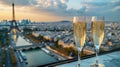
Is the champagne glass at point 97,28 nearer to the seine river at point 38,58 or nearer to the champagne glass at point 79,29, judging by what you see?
the champagne glass at point 79,29

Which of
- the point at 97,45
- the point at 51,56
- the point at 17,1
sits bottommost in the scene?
the point at 51,56

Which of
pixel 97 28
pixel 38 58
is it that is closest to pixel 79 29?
pixel 97 28

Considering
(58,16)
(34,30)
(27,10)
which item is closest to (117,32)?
(58,16)

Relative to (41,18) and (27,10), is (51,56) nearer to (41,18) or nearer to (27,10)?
(41,18)

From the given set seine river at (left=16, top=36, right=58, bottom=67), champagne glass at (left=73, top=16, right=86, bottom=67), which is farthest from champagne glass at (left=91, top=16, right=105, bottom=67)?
seine river at (left=16, top=36, right=58, bottom=67)

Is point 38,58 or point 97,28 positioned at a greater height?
point 97,28

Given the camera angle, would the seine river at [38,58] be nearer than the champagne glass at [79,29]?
No

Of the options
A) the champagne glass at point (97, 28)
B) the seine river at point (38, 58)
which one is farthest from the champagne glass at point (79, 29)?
the seine river at point (38, 58)

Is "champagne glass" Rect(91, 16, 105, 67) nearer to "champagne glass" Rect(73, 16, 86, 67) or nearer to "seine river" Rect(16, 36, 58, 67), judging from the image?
"champagne glass" Rect(73, 16, 86, 67)

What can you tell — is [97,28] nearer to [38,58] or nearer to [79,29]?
[79,29]

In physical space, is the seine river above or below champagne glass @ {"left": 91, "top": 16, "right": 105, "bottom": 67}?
below

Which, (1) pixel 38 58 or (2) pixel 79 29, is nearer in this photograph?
(2) pixel 79 29
